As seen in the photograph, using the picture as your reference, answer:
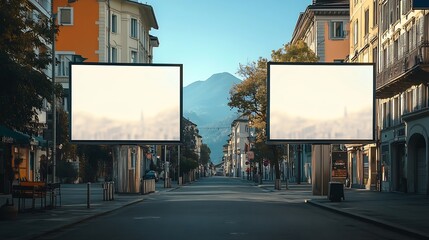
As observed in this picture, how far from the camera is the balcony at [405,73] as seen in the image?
118ft

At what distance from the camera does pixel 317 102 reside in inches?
1345

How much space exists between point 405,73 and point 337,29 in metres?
42.8

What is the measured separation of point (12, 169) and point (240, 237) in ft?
103

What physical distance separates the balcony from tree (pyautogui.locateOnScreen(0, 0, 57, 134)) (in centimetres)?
2010

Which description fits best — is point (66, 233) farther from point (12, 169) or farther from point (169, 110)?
point (12, 169)

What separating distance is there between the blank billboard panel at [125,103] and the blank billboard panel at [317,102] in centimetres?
513

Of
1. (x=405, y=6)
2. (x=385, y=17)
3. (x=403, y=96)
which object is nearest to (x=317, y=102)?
(x=403, y=96)

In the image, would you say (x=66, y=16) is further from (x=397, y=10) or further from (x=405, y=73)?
(x=405, y=73)

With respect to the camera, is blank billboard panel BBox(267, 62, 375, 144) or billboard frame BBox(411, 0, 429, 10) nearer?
billboard frame BBox(411, 0, 429, 10)

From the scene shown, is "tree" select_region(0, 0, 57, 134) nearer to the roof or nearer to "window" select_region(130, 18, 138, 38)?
the roof

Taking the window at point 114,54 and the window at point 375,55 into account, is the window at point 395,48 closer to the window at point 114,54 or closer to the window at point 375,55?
the window at point 375,55

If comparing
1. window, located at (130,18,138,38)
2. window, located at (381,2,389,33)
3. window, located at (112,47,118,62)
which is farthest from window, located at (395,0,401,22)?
window, located at (130,18,138,38)

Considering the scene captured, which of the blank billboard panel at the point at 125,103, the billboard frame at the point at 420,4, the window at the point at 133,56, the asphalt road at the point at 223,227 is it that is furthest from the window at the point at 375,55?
the billboard frame at the point at 420,4

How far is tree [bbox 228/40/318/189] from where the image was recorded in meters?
63.4
